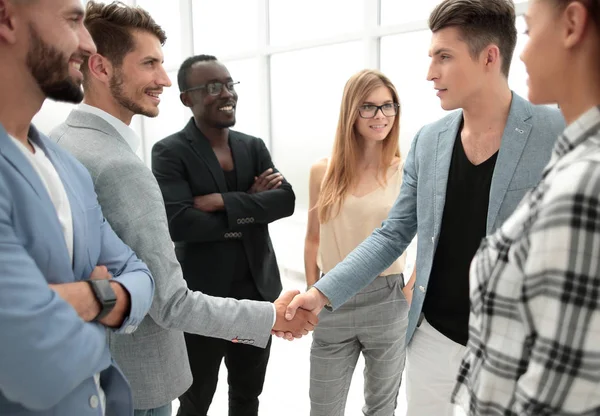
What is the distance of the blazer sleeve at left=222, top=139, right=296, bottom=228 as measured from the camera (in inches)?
101

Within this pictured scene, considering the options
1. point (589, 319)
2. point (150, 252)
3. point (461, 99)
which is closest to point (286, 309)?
point (150, 252)

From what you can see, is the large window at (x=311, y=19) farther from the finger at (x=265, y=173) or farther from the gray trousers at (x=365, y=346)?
the gray trousers at (x=365, y=346)

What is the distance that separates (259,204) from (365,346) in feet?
2.82

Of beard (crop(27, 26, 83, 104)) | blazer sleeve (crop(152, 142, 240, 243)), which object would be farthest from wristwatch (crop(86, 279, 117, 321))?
blazer sleeve (crop(152, 142, 240, 243))

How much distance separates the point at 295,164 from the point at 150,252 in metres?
4.31

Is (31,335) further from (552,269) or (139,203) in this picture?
(552,269)

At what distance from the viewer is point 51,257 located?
1113mm

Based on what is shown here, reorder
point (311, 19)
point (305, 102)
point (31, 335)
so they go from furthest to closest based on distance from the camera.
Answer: point (305, 102), point (311, 19), point (31, 335)

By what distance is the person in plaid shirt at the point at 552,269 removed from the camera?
77cm

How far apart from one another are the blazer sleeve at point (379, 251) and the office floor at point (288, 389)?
149 centimetres

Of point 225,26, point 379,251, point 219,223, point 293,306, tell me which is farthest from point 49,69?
point 225,26

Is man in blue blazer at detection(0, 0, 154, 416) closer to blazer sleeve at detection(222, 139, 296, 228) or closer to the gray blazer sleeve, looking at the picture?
the gray blazer sleeve

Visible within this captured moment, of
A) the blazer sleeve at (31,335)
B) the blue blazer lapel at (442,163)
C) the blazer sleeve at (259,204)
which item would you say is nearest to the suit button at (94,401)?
the blazer sleeve at (31,335)

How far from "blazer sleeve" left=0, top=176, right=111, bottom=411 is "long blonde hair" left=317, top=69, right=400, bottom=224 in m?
1.66
